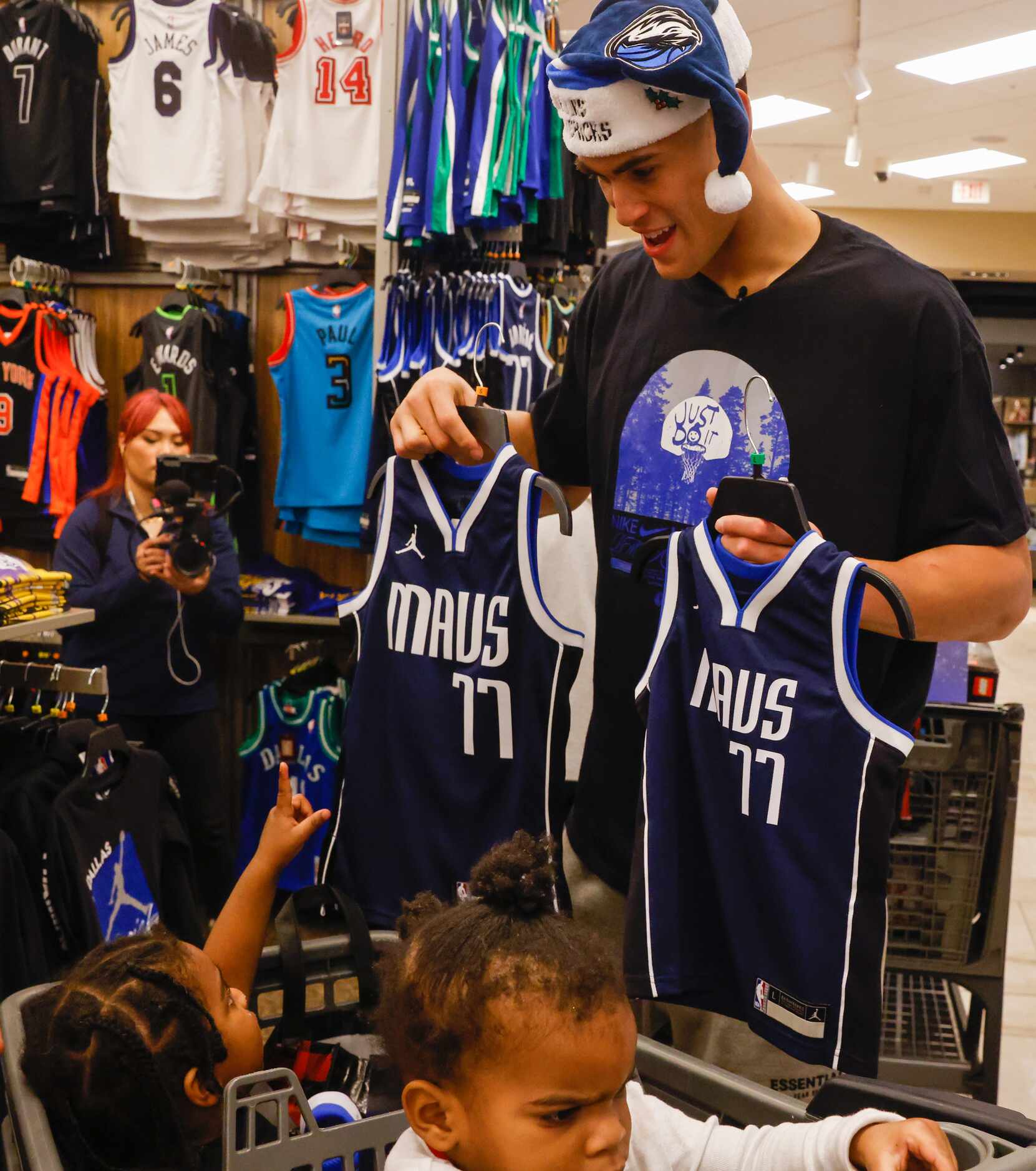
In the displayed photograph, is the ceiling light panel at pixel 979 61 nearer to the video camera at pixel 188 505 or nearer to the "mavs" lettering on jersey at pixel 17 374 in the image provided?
the "mavs" lettering on jersey at pixel 17 374

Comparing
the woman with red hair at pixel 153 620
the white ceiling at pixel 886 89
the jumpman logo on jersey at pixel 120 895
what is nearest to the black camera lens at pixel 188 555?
the woman with red hair at pixel 153 620

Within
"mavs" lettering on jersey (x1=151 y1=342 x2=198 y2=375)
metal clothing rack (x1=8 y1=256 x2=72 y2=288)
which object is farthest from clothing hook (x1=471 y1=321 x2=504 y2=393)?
metal clothing rack (x1=8 y1=256 x2=72 y2=288)

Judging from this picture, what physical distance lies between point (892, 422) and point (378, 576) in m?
0.78

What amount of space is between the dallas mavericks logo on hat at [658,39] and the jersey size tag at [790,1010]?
43.1 inches

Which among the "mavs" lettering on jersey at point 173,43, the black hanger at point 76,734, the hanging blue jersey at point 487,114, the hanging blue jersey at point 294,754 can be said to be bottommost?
the hanging blue jersey at point 294,754

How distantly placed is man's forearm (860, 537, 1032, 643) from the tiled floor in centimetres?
207

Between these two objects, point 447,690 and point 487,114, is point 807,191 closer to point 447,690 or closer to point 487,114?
point 487,114

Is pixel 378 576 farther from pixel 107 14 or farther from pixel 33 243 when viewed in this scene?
pixel 107 14

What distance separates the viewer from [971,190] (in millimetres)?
12430

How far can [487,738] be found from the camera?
171 centimetres

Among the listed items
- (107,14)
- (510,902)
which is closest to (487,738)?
(510,902)

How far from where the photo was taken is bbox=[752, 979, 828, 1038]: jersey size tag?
136 centimetres

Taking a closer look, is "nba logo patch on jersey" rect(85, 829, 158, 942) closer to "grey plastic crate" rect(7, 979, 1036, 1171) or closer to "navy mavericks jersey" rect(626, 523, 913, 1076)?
"grey plastic crate" rect(7, 979, 1036, 1171)

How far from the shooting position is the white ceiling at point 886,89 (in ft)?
23.4
